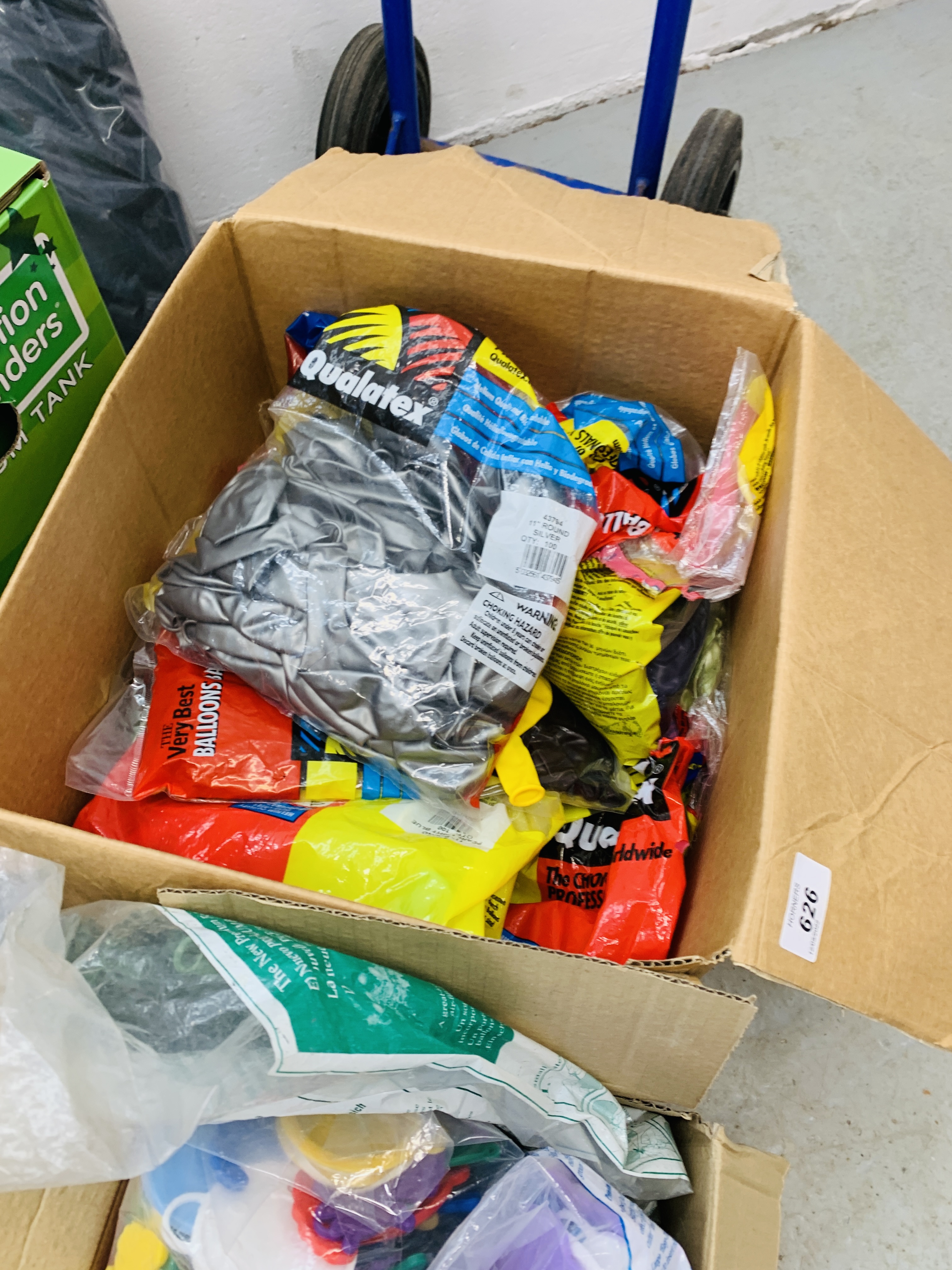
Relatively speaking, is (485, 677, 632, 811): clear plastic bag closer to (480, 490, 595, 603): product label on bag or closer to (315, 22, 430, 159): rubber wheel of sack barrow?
(480, 490, 595, 603): product label on bag

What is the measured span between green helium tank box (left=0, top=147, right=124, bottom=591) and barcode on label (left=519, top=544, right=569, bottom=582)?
1.15 ft

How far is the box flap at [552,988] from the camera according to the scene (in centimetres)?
50

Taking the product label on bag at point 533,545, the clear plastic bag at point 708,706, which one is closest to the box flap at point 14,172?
the product label on bag at point 533,545

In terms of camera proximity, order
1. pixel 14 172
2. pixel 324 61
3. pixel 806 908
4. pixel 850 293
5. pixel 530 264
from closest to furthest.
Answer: pixel 806 908 < pixel 14 172 < pixel 530 264 < pixel 324 61 < pixel 850 293

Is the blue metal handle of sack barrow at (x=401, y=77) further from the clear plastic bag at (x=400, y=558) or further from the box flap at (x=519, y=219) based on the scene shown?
the clear plastic bag at (x=400, y=558)

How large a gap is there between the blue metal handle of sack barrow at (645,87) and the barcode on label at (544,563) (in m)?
0.43

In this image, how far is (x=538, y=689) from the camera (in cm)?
69

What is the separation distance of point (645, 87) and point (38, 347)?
70cm

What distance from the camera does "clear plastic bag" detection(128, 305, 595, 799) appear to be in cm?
61

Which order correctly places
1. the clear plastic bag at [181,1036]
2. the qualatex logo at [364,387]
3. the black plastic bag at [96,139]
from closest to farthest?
the clear plastic bag at [181,1036]
the qualatex logo at [364,387]
the black plastic bag at [96,139]

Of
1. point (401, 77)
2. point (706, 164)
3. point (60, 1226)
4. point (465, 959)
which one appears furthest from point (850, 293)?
point (60, 1226)

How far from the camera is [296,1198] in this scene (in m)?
0.54

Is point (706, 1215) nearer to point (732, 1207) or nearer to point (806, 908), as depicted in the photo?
point (732, 1207)

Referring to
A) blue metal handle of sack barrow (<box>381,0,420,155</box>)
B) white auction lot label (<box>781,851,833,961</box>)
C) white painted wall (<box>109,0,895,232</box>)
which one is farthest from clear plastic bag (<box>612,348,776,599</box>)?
white painted wall (<box>109,0,895,232</box>)
